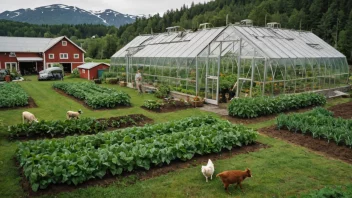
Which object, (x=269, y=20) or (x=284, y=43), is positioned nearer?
(x=284, y=43)

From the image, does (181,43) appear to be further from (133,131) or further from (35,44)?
(35,44)

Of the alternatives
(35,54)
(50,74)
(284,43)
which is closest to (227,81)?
(284,43)

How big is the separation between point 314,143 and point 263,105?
4.43 metres

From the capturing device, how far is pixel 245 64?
18.1 m

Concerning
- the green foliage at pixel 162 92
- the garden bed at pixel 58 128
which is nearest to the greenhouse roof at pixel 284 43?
the green foliage at pixel 162 92

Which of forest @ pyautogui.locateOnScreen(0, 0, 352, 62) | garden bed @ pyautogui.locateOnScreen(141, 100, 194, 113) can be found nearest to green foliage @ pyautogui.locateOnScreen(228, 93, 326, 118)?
garden bed @ pyautogui.locateOnScreen(141, 100, 194, 113)

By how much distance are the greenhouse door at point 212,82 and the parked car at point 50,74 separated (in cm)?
2338

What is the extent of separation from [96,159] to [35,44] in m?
44.7

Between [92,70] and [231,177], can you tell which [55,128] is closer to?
[231,177]

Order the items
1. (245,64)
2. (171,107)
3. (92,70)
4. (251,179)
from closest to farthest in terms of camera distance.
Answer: (251,179)
(171,107)
(245,64)
(92,70)

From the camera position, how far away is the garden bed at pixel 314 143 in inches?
344

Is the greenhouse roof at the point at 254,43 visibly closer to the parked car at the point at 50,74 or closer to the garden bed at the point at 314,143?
the garden bed at the point at 314,143

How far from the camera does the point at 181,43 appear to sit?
2245cm

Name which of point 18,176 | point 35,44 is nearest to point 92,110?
point 18,176
